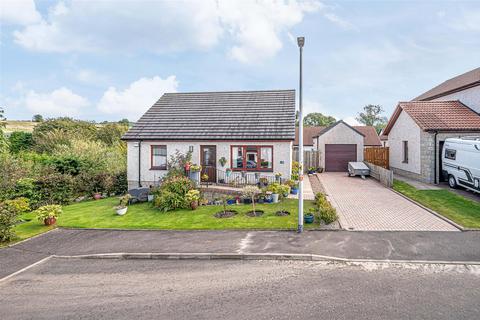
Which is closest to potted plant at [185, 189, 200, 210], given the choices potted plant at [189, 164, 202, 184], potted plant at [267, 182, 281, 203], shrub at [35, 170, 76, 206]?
potted plant at [189, 164, 202, 184]

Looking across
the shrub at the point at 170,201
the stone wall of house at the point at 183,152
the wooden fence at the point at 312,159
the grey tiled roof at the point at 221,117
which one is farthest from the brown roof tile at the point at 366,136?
the shrub at the point at 170,201

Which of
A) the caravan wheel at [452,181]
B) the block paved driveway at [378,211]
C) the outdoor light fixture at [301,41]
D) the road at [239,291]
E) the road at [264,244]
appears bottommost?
the road at [239,291]

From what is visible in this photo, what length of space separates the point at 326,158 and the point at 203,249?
21.1 m

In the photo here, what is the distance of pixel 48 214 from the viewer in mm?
12023

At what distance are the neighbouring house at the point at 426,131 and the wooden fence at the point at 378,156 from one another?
1.94 m

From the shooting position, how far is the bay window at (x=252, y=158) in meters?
17.2

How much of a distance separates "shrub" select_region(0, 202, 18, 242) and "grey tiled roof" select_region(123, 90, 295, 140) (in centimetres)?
900

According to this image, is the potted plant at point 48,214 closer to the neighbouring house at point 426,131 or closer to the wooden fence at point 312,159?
the wooden fence at point 312,159

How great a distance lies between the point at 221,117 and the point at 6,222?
42.9 ft

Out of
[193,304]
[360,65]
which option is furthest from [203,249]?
[360,65]

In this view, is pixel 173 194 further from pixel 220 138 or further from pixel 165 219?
pixel 220 138

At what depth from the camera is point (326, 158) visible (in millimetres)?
27094

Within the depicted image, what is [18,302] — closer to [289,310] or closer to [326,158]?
[289,310]

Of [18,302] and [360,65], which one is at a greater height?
[360,65]
